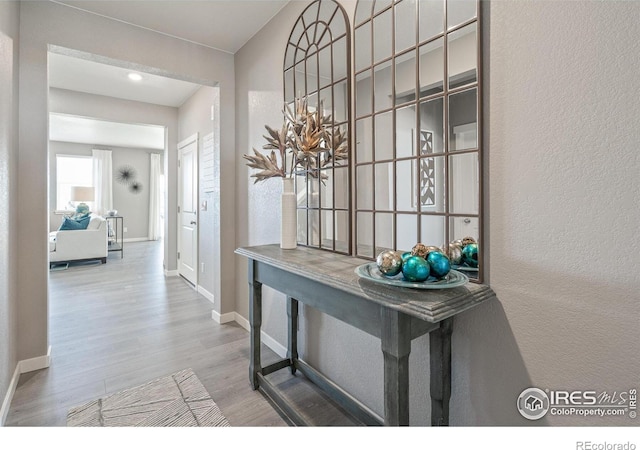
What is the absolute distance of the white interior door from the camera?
161 inches

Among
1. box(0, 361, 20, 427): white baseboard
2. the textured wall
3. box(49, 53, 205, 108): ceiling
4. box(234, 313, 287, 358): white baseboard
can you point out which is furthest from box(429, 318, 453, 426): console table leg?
box(49, 53, 205, 108): ceiling

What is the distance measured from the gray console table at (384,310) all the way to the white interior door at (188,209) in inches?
106

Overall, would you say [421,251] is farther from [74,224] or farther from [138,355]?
[74,224]

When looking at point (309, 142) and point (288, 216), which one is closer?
point (309, 142)

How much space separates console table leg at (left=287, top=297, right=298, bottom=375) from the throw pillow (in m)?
5.15

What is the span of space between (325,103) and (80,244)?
5454 mm

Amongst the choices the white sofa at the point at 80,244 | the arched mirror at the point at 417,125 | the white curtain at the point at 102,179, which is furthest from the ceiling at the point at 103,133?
the arched mirror at the point at 417,125

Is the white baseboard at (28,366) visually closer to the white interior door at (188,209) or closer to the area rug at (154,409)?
the area rug at (154,409)

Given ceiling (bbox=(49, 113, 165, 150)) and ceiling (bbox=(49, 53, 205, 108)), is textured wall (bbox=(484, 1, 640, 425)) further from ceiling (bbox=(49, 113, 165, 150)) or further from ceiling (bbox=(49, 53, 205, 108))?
ceiling (bbox=(49, 113, 165, 150))

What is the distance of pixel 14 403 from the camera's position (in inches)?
68.9

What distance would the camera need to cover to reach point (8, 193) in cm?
182

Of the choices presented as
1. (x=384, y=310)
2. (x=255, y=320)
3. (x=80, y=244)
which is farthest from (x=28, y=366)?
(x=80, y=244)

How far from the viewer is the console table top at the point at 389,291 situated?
2.99 ft
